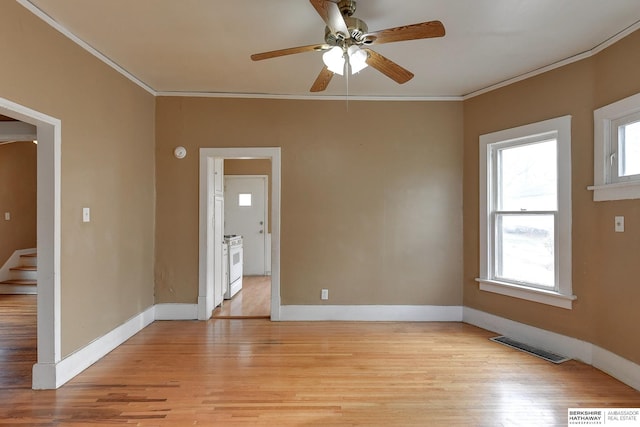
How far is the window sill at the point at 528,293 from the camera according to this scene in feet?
9.64

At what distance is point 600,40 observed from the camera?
262 centimetres

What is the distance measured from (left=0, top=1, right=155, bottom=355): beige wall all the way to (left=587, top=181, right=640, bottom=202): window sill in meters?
4.18

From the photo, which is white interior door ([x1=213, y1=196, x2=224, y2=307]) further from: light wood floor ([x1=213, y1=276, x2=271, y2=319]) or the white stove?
the white stove

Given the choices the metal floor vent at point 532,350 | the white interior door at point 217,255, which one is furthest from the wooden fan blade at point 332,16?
the metal floor vent at point 532,350

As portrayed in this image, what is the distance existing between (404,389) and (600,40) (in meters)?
3.11

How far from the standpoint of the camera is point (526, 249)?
3.32 metres

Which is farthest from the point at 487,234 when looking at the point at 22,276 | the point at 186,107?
the point at 22,276

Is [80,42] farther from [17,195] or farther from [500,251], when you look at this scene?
[17,195]

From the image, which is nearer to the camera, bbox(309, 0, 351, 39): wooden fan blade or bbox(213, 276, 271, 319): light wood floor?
bbox(309, 0, 351, 39): wooden fan blade

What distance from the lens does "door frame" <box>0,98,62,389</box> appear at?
2354 mm

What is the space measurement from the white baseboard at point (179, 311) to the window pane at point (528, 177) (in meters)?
3.62

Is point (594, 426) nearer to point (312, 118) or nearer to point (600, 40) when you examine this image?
point (600, 40)

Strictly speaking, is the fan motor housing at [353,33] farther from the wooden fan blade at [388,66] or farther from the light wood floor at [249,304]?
the light wood floor at [249,304]

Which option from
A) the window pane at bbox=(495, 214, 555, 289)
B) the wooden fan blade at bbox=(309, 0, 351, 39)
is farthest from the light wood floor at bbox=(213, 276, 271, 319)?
the wooden fan blade at bbox=(309, 0, 351, 39)
